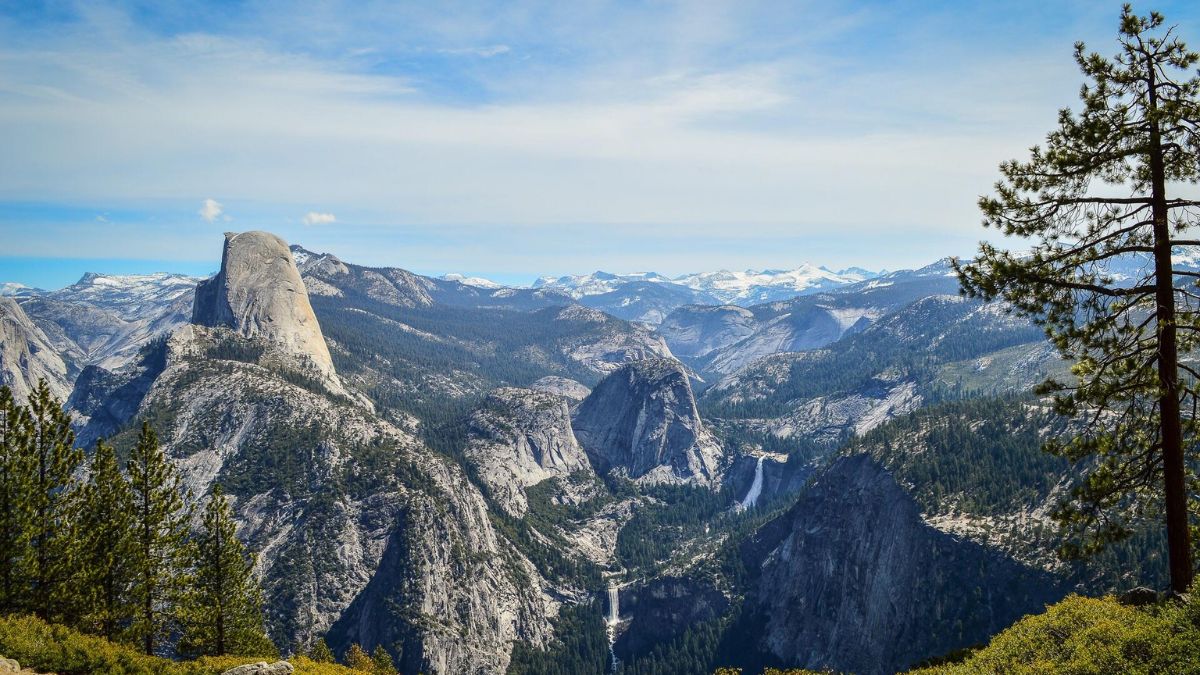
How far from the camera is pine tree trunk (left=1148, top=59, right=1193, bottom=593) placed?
66.0 ft

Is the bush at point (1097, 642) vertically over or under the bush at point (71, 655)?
over

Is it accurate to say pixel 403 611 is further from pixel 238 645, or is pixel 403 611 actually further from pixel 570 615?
pixel 238 645

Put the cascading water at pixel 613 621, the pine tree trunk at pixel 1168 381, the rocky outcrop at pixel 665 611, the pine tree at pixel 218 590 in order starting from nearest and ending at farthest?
the pine tree trunk at pixel 1168 381 < the pine tree at pixel 218 590 < the cascading water at pixel 613 621 < the rocky outcrop at pixel 665 611

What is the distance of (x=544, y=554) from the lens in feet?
632

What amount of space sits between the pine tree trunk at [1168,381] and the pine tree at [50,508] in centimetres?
4757

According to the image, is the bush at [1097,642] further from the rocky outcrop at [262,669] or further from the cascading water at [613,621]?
the cascading water at [613,621]

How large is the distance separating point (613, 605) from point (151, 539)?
513 ft

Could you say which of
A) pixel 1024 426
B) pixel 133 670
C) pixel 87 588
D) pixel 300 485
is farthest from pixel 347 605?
pixel 1024 426

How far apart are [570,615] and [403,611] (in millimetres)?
50409

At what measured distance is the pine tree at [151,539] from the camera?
40.8 m

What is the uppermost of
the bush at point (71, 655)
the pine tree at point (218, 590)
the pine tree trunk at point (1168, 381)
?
the pine tree trunk at point (1168, 381)

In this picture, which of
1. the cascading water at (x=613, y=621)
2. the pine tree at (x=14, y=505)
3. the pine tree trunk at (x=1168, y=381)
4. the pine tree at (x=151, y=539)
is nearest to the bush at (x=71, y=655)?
the pine tree at (x=14, y=505)

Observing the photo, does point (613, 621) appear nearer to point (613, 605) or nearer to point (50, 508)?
point (613, 605)

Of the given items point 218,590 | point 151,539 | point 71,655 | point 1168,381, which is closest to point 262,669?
point 71,655
